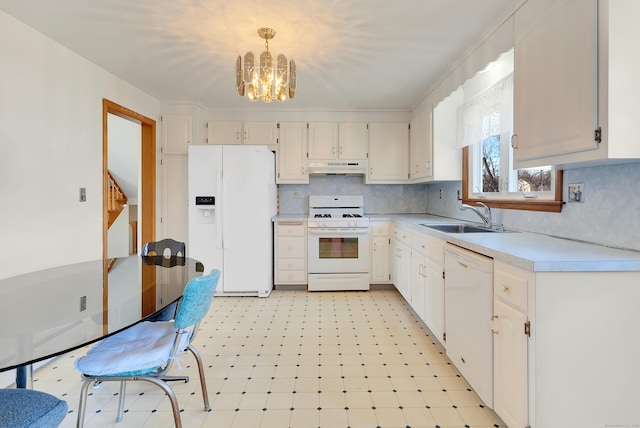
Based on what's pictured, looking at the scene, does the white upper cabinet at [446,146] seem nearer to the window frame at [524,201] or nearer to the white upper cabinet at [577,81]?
the window frame at [524,201]

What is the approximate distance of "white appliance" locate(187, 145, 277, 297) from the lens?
3.64 m

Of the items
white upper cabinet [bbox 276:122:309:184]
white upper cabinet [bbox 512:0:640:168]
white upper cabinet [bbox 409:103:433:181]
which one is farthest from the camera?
white upper cabinet [bbox 276:122:309:184]

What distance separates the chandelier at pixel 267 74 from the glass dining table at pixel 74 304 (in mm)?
1267

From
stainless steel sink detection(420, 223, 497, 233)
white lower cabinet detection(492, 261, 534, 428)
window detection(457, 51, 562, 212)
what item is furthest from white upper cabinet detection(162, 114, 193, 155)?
white lower cabinet detection(492, 261, 534, 428)

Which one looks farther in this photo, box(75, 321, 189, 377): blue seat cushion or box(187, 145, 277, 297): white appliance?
box(187, 145, 277, 297): white appliance

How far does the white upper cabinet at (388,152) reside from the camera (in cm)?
424

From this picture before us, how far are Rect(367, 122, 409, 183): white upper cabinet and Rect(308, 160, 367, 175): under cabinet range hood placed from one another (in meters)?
0.12

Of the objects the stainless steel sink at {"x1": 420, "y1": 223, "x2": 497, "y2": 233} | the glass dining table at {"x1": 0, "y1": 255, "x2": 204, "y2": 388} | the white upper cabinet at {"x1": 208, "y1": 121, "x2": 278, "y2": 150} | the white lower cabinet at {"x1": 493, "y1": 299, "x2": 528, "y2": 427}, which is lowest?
the white lower cabinet at {"x1": 493, "y1": 299, "x2": 528, "y2": 427}

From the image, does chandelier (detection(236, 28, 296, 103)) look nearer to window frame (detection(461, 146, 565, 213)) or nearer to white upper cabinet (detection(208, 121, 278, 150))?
window frame (detection(461, 146, 565, 213))

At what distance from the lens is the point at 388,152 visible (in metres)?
4.25

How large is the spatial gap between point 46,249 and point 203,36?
190 centimetres

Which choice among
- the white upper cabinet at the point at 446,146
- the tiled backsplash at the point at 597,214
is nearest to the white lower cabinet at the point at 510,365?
the tiled backsplash at the point at 597,214

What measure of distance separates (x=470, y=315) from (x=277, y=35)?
224cm

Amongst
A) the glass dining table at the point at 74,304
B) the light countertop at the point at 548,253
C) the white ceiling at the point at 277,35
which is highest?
the white ceiling at the point at 277,35
